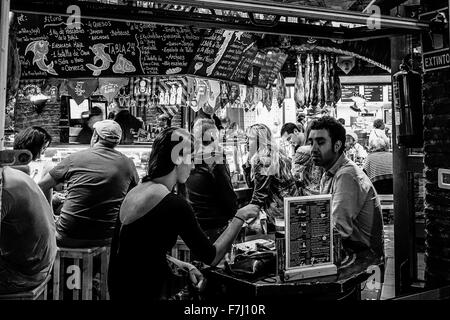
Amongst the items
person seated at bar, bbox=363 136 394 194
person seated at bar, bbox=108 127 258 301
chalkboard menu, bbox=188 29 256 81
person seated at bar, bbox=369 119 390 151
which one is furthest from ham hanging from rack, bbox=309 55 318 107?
person seated at bar, bbox=108 127 258 301

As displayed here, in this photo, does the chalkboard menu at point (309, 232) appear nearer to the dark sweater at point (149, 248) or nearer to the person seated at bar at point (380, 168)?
the dark sweater at point (149, 248)

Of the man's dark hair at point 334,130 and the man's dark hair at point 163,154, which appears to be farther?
the man's dark hair at point 334,130


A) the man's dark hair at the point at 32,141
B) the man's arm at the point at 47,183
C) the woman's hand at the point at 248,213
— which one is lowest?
the woman's hand at the point at 248,213

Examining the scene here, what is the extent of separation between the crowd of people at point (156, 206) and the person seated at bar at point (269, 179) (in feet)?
0.06

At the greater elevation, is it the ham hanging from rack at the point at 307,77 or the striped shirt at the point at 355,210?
the ham hanging from rack at the point at 307,77

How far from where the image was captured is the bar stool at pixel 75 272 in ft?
14.0

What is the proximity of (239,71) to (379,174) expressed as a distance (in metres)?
3.48

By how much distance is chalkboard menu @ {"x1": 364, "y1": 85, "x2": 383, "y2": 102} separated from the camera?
34.2ft

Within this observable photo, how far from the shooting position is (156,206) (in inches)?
104

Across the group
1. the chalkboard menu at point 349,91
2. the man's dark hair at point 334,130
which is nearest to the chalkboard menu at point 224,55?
the man's dark hair at point 334,130

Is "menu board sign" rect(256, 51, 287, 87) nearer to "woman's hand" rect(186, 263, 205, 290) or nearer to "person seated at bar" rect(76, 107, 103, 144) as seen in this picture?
"person seated at bar" rect(76, 107, 103, 144)

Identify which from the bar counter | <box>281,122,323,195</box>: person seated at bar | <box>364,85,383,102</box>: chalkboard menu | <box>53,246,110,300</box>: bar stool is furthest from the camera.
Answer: <box>364,85,383,102</box>: chalkboard menu

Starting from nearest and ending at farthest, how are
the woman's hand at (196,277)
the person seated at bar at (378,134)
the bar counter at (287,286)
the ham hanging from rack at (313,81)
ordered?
the bar counter at (287,286), the woman's hand at (196,277), the ham hanging from rack at (313,81), the person seated at bar at (378,134)

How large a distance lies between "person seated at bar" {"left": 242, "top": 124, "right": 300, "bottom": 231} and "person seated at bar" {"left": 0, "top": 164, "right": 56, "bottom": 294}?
1.48 metres
